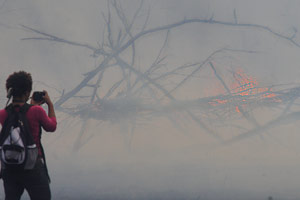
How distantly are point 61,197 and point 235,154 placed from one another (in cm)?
118

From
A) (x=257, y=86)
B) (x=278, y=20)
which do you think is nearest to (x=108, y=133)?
(x=257, y=86)

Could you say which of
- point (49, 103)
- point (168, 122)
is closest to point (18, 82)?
point (49, 103)

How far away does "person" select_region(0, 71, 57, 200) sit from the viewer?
3.95 ft

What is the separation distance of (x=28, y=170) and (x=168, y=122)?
1.34 m

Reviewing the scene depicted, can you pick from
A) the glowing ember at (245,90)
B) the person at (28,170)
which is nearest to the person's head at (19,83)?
the person at (28,170)

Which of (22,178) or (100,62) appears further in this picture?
(100,62)

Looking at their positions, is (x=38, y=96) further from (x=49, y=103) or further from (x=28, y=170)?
(x=28, y=170)

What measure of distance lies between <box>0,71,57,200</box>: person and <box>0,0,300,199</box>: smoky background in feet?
3.76

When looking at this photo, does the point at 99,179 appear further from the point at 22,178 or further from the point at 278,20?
the point at 278,20

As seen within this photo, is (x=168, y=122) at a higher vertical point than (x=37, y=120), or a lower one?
higher

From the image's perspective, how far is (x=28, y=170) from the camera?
1.20 metres

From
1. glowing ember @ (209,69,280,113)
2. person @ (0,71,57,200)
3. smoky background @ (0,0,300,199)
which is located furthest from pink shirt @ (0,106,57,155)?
glowing ember @ (209,69,280,113)

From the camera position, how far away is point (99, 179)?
2355 millimetres

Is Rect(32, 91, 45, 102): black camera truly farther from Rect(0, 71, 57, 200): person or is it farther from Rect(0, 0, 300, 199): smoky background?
Rect(0, 0, 300, 199): smoky background
